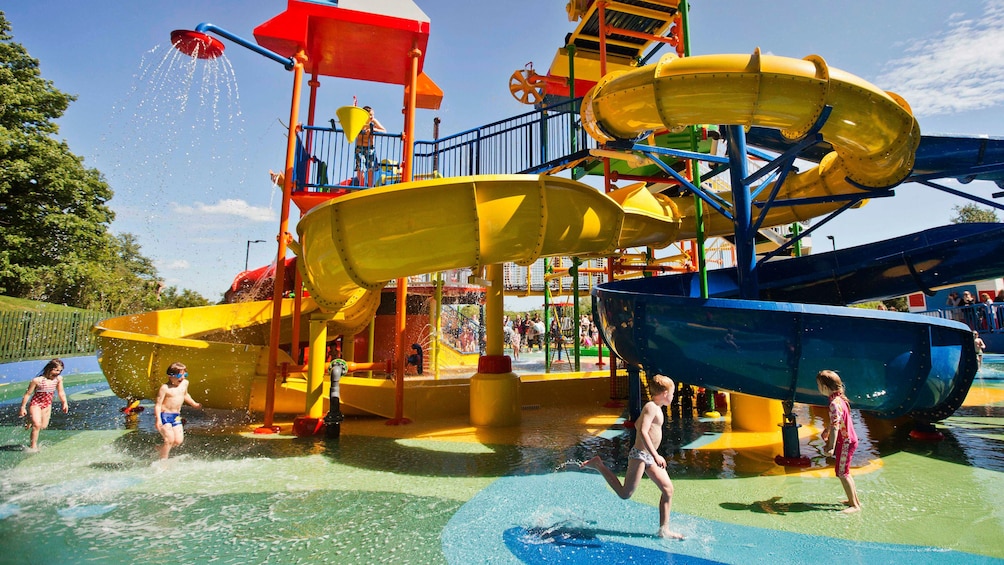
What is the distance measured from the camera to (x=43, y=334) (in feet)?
52.5

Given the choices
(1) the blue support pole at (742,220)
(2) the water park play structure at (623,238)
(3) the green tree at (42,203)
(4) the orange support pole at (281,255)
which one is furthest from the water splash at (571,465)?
(3) the green tree at (42,203)

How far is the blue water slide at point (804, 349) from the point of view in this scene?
16.4 feet

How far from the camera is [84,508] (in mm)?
4055

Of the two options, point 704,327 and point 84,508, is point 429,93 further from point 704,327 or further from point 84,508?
point 84,508

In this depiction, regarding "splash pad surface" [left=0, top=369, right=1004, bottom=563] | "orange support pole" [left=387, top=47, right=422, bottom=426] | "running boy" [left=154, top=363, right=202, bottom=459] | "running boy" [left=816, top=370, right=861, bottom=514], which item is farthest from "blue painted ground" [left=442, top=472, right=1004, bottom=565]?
"running boy" [left=154, top=363, right=202, bottom=459]

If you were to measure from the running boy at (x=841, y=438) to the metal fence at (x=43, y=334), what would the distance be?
1877 centimetres

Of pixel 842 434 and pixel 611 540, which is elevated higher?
pixel 842 434

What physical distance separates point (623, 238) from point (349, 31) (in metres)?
5.74

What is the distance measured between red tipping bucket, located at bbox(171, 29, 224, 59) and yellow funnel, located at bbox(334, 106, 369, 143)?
2034 millimetres

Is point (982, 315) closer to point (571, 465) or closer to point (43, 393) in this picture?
point (571, 465)

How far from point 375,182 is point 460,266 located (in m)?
4.51

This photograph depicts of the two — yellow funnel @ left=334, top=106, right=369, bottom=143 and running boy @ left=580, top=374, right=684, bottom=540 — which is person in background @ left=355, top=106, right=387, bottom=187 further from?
running boy @ left=580, top=374, right=684, bottom=540

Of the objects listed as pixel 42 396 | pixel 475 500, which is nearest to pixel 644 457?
pixel 475 500

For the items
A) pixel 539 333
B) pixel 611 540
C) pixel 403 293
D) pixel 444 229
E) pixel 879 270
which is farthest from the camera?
pixel 539 333
